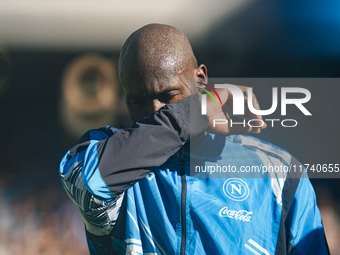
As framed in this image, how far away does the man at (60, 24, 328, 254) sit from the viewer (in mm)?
1112

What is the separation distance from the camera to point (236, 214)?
127 cm

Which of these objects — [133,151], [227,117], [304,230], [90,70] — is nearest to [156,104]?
[133,151]

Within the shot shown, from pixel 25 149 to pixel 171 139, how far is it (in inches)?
130

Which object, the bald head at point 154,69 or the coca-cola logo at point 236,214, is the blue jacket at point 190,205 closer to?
the coca-cola logo at point 236,214

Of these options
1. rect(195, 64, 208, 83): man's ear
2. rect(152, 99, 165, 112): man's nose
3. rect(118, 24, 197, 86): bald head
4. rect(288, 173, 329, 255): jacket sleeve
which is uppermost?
rect(118, 24, 197, 86): bald head

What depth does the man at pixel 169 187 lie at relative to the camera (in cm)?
111

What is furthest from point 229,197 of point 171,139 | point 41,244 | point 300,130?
point 41,244

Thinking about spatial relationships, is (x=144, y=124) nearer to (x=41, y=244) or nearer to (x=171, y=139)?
(x=171, y=139)

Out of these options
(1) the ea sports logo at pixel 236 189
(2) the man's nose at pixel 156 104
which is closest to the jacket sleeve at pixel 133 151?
(2) the man's nose at pixel 156 104

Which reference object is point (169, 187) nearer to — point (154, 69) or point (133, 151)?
point (133, 151)

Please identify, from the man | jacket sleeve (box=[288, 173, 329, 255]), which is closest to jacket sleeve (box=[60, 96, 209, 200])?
the man

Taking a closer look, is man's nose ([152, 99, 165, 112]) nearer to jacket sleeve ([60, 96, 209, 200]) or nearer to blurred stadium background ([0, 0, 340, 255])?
jacket sleeve ([60, 96, 209, 200])

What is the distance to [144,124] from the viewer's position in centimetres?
112

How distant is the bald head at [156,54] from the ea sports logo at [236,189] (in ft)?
1.26
